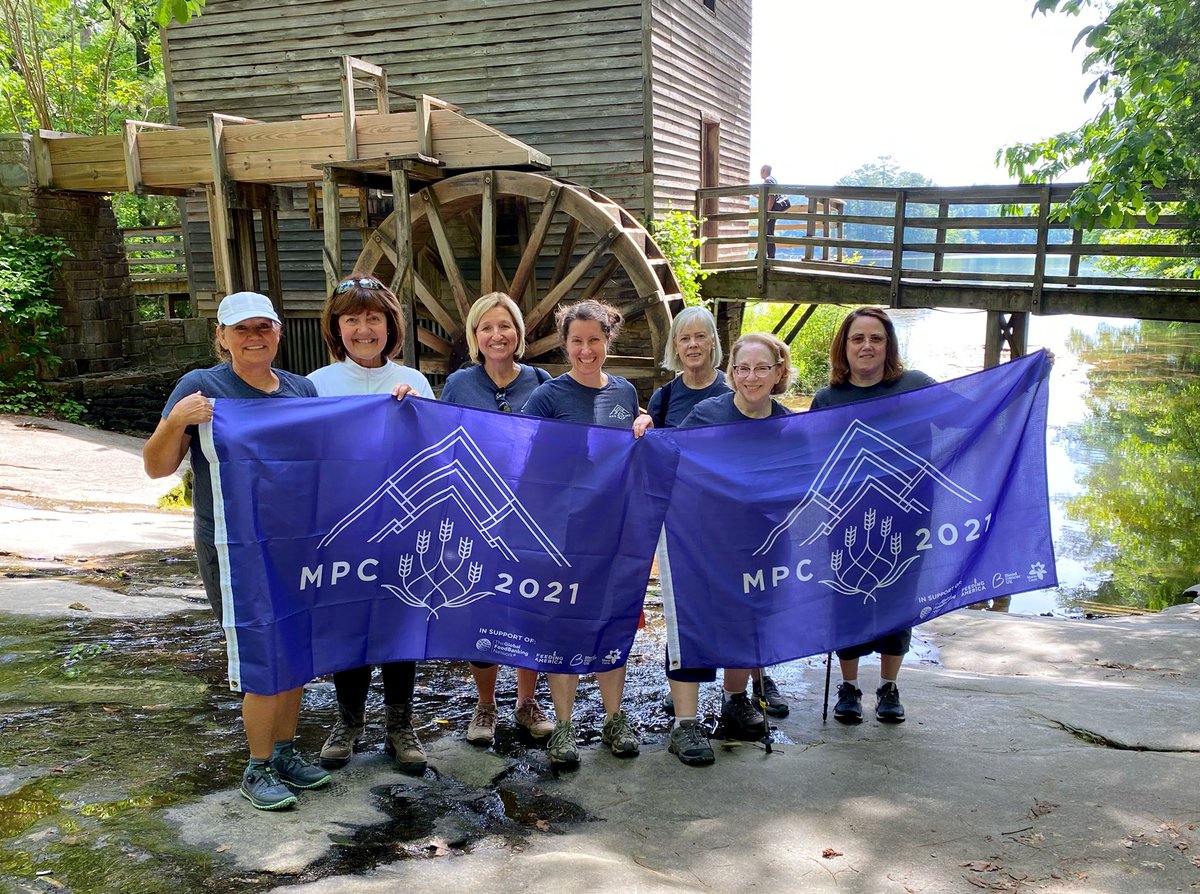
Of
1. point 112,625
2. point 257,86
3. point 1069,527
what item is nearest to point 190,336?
point 257,86

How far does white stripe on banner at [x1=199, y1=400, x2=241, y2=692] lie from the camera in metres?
2.74

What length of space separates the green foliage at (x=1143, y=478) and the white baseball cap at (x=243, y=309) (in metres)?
7.85

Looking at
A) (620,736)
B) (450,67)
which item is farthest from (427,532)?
(450,67)

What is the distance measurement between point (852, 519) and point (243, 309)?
2132 millimetres

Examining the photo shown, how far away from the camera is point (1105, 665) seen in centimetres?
487

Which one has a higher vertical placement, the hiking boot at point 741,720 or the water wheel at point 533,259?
the water wheel at point 533,259

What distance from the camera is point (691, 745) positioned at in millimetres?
3230

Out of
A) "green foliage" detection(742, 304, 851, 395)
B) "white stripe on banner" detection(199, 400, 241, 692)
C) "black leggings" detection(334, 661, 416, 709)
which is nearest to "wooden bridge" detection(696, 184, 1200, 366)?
"green foliage" detection(742, 304, 851, 395)

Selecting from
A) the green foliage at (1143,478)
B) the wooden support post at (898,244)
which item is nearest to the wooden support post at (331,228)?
the wooden support post at (898,244)

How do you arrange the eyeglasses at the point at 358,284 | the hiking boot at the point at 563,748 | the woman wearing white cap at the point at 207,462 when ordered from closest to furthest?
the woman wearing white cap at the point at 207,462 → the eyeglasses at the point at 358,284 → the hiking boot at the point at 563,748

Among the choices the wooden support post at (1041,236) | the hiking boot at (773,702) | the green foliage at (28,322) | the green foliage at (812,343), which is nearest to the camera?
the hiking boot at (773,702)

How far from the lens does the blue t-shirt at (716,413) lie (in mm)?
3387

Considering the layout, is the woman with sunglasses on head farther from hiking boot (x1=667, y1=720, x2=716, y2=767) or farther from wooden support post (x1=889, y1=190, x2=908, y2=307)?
wooden support post (x1=889, y1=190, x2=908, y2=307)

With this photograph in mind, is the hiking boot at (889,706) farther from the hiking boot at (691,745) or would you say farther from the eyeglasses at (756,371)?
the eyeglasses at (756,371)
